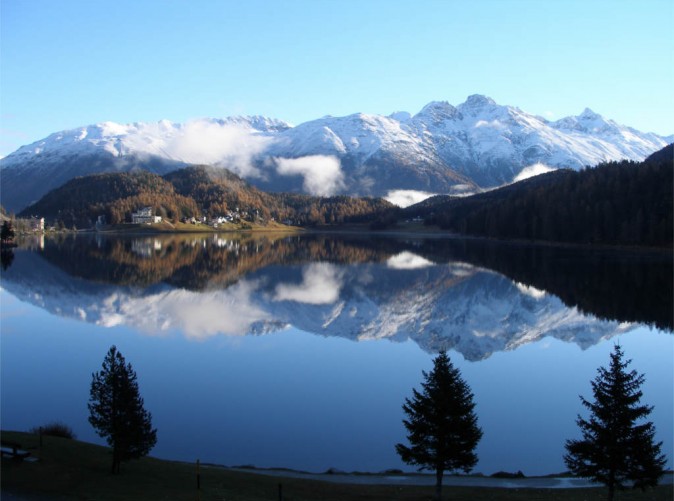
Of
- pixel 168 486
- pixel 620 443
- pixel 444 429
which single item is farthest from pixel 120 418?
pixel 620 443

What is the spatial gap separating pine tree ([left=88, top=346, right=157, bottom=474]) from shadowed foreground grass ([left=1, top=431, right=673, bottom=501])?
803 mm

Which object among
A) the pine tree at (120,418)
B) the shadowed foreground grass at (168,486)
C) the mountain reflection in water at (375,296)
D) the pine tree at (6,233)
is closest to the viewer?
the shadowed foreground grass at (168,486)

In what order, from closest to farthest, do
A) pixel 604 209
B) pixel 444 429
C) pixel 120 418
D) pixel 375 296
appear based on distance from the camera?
pixel 444 429 < pixel 120 418 < pixel 375 296 < pixel 604 209

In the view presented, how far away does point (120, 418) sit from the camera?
19.5 m

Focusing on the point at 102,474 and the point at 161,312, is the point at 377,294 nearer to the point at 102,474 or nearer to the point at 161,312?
the point at 161,312

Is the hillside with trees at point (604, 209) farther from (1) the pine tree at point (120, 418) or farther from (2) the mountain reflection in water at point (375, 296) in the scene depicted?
(1) the pine tree at point (120, 418)

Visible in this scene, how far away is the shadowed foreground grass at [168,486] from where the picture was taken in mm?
17109

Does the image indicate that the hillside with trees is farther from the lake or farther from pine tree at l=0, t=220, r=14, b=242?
pine tree at l=0, t=220, r=14, b=242

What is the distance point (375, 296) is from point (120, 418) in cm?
5682

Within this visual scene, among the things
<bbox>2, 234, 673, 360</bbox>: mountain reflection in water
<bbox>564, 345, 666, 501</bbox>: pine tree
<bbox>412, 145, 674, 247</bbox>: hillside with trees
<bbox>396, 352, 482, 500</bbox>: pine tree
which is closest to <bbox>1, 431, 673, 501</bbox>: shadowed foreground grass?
<bbox>396, 352, 482, 500</bbox>: pine tree

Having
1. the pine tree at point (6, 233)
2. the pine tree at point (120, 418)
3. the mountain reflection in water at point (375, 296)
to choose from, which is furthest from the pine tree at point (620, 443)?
the pine tree at point (6, 233)

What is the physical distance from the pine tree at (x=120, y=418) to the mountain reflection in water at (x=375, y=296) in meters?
28.3

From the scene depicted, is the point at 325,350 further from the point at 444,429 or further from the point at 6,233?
the point at 6,233

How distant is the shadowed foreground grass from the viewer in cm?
1711
